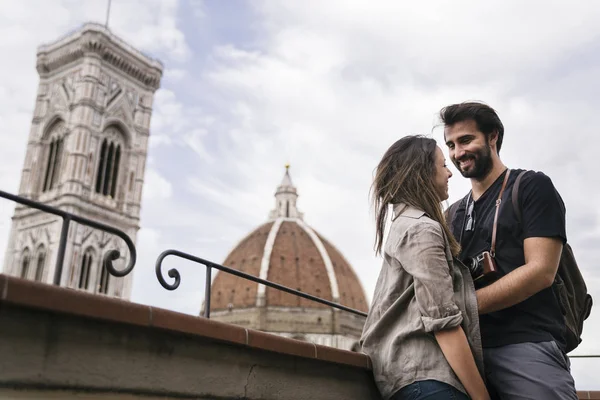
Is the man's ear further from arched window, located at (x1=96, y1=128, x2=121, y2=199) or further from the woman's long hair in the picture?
arched window, located at (x1=96, y1=128, x2=121, y2=199)

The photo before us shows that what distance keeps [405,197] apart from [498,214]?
0.31 meters

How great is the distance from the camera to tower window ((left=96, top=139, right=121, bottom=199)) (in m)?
37.3

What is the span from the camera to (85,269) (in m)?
34.8

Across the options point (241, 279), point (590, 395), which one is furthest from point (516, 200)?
point (241, 279)

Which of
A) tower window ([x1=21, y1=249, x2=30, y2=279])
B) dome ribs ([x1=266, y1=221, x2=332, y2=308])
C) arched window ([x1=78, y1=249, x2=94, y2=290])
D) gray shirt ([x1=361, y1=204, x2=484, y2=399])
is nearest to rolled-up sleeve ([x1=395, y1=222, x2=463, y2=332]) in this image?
gray shirt ([x1=361, y1=204, x2=484, y2=399])

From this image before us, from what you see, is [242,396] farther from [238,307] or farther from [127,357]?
[238,307]

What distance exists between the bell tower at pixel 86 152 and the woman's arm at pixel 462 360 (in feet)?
111

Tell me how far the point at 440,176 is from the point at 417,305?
473mm

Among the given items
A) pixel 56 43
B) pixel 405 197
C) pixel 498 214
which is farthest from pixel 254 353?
pixel 56 43

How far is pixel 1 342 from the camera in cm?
154

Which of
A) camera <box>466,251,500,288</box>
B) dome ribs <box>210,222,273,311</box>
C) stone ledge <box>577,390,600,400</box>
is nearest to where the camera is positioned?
camera <box>466,251,500,288</box>

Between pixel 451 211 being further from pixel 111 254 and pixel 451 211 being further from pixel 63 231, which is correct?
pixel 63 231

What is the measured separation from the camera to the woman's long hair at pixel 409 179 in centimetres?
213

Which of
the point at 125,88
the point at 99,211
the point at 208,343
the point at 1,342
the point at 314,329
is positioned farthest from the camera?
the point at 314,329
